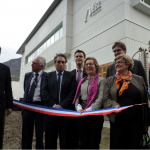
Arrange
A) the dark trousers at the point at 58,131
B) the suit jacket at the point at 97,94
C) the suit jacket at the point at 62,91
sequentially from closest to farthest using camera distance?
the suit jacket at the point at 97,94, the dark trousers at the point at 58,131, the suit jacket at the point at 62,91

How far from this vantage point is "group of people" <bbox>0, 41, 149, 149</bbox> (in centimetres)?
193

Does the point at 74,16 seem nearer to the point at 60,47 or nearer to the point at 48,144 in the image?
the point at 60,47

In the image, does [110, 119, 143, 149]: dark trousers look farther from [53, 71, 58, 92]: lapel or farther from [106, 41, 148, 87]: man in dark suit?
[53, 71, 58, 92]: lapel

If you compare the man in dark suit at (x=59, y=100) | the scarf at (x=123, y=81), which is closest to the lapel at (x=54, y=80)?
the man in dark suit at (x=59, y=100)

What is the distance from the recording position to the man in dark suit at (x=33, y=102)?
2613 millimetres

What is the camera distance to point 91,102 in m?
2.15

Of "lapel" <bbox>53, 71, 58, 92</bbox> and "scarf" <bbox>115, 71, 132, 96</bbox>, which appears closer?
"scarf" <bbox>115, 71, 132, 96</bbox>

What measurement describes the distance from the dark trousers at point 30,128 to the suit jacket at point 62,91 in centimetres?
44

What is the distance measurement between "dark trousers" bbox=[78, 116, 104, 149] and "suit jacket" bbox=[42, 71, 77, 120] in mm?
438

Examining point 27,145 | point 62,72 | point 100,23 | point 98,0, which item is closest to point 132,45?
point 100,23

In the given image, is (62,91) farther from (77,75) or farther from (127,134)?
(127,134)

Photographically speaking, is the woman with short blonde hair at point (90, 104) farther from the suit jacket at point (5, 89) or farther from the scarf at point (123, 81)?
the suit jacket at point (5, 89)

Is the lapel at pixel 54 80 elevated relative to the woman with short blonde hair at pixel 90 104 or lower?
elevated

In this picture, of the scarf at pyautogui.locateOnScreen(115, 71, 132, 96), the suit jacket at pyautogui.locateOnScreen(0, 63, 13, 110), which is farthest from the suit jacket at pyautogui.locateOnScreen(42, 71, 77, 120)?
the scarf at pyautogui.locateOnScreen(115, 71, 132, 96)
